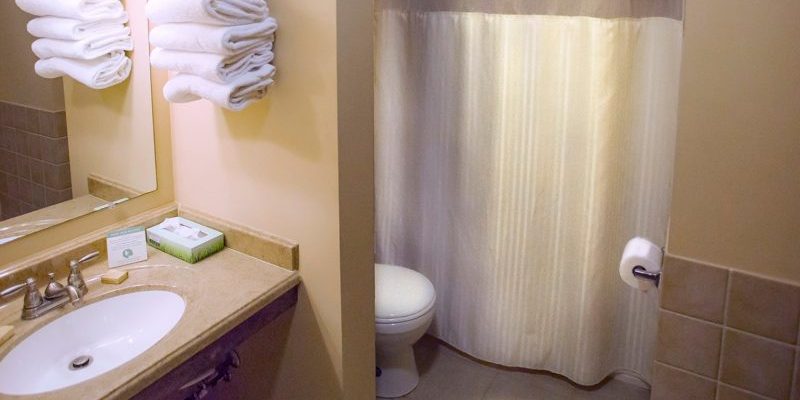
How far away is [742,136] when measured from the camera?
4.28ft

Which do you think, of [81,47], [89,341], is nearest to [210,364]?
[89,341]

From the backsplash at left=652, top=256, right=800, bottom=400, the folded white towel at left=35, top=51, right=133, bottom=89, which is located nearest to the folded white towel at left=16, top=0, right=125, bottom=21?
the folded white towel at left=35, top=51, right=133, bottom=89

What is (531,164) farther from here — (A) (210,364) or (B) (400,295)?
(A) (210,364)

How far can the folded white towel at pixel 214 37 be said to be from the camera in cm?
158

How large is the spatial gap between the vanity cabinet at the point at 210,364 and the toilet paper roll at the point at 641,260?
0.92 meters

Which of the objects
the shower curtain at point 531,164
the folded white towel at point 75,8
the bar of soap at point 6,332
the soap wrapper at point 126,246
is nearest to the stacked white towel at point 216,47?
the folded white towel at point 75,8

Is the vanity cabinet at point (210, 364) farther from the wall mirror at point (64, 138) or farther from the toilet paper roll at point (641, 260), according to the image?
the toilet paper roll at point (641, 260)

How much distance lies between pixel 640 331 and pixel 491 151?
0.89m

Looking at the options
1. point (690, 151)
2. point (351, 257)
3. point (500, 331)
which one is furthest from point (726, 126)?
point (500, 331)

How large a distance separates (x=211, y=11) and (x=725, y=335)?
4.56 feet

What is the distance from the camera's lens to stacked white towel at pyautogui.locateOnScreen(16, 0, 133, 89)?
1.69m

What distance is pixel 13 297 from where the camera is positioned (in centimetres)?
164

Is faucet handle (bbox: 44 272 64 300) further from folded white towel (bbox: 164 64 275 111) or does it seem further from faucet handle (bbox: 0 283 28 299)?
folded white towel (bbox: 164 64 275 111)

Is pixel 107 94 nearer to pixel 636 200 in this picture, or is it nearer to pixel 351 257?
pixel 351 257
